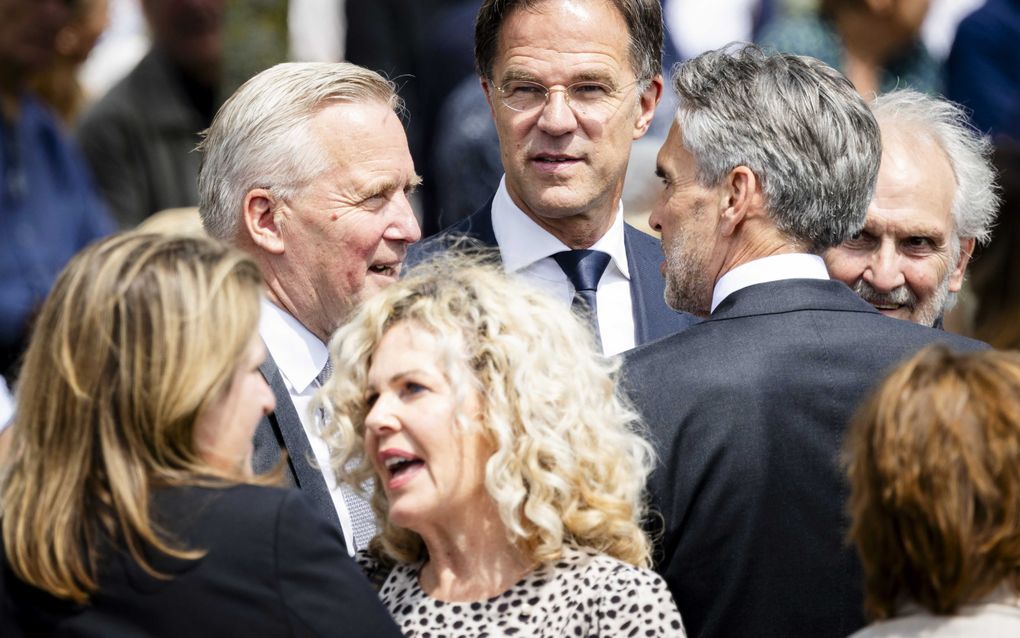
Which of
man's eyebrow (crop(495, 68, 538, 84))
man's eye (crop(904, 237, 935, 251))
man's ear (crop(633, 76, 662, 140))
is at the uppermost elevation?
man's eyebrow (crop(495, 68, 538, 84))

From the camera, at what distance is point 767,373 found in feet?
10.2

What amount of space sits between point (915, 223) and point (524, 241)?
40.8 inches

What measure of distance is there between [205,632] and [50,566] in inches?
10.1

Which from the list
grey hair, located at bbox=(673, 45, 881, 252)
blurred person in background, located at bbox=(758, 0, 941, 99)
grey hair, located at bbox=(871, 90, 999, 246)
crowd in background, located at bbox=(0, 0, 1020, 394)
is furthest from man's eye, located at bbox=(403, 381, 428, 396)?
blurred person in background, located at bbox=(758, 0, 941, 99)

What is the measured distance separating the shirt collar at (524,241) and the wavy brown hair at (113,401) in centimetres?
177

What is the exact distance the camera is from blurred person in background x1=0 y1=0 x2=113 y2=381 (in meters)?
5.27

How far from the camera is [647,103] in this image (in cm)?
448

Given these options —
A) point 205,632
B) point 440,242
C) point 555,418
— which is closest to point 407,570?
point 555,418

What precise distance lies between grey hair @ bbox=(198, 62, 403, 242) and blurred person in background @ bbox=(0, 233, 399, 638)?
1.24 meters

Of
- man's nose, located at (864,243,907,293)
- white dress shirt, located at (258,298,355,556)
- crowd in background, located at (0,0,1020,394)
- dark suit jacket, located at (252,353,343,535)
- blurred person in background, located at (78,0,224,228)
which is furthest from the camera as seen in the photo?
blurred person in background, located at (78,0,224,228)

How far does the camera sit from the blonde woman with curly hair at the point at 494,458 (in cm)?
284

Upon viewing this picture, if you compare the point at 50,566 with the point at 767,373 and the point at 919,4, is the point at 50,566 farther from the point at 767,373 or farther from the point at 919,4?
the point at 919,4

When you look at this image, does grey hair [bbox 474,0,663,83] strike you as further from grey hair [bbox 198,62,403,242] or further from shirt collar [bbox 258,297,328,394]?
shirt collar [bbox 258,297,328,394]

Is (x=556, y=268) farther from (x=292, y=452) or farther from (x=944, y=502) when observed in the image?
(x=944, y=502)
